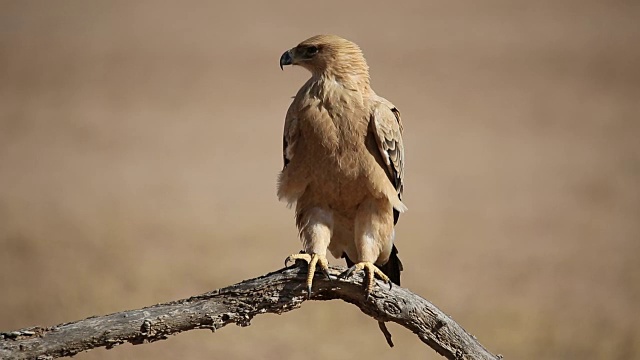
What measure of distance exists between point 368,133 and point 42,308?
5049 millimetres

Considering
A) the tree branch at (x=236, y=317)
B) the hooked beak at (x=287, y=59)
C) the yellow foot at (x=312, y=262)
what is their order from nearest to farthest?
1. the tree branch at (x=236, y=317)
2. the yellow foot at (x=312, y=262)
3. the hooked beak at (x=287, y=59)

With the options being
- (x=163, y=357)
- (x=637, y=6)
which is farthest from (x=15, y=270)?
(x=637, y=6)

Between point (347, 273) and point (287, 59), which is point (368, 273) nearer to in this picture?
point (347, 273)

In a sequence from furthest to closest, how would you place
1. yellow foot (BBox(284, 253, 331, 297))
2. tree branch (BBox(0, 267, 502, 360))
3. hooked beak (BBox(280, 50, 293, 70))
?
1. hooked beak (BBox(280, 50, 293, 70))
2. yellow foot (BBox(284, 253, 331, 297))
3. tree branch (BBox(0, 267, 502, 360))

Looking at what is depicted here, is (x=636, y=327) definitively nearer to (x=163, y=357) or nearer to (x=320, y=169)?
(x=163, y=357)

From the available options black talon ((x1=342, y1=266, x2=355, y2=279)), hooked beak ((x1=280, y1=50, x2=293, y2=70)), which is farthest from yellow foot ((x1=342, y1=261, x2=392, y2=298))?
hooked beak ((x1=280, y1=50, x2=293, y2=70))

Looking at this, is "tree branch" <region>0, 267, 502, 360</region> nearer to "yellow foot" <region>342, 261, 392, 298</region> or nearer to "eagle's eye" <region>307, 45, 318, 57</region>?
"yellow foot" <region>342, 261, 392, 298</region>

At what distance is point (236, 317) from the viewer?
3.68m

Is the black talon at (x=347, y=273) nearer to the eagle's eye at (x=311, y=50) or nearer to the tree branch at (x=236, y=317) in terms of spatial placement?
the tree branch at (x=236, y=317)

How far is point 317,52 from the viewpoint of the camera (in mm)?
4555

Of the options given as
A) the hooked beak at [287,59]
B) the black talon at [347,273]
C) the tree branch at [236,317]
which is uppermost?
the hooked beak at [287,59]

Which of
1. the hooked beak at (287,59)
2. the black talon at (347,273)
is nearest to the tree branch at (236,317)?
the black talon at (347,273)

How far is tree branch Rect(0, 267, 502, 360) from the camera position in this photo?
348 cm

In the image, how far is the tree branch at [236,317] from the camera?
11.4 feet
